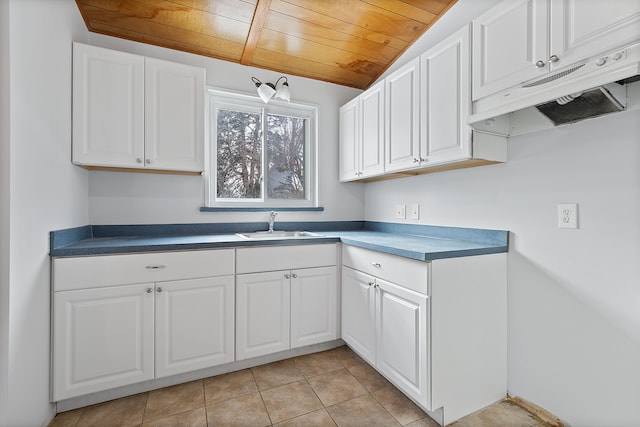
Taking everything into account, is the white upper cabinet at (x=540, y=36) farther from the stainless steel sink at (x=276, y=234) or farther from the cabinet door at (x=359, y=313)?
the stainless steel sink at (x=276, y=234)

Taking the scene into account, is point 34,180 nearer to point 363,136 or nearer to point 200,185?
point 200,185

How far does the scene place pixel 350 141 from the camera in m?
2.76

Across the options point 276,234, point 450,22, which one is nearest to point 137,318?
point 276,234

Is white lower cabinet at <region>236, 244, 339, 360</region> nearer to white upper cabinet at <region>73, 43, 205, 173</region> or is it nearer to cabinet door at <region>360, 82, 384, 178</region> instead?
cabinet door at <region>360, 82, 384, 178</region>

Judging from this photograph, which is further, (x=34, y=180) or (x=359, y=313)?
(x=359, y=313)

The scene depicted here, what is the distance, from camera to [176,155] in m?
2.11

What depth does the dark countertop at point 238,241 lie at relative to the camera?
161 centimetres

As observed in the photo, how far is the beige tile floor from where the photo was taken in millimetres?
1564

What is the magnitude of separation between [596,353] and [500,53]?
1486mm

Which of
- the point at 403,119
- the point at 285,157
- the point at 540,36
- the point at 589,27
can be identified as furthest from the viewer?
the point at 285,157

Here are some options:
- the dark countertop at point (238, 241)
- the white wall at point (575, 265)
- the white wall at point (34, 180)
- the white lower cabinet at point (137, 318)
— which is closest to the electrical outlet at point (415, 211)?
the dark countertop at point (238, 241)

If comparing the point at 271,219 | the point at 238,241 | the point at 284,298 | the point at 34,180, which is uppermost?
the point at 34,180

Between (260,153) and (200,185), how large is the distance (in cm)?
63

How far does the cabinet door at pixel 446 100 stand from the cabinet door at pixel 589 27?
43 centimetres
